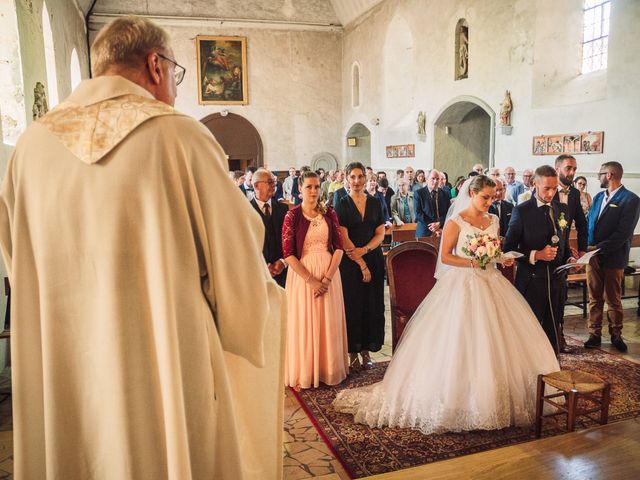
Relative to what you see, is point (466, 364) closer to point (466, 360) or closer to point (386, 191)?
point (466, 360)

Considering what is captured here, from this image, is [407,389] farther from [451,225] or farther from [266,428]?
[266,428]

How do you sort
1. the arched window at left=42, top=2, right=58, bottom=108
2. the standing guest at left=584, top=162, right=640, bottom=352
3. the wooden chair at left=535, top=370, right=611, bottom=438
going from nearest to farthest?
the wooden chair at left=535, top=370, right=611, bottom=438, the standing guest at left=584, top=162, right=640, bottom=352, the arched window at left=42, top=2, right=58, bottom=108

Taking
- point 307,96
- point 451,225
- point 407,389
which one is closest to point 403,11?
point 307,96

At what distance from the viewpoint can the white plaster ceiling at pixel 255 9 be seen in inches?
730

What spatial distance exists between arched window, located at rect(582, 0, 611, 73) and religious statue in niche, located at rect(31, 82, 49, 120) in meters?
9.18

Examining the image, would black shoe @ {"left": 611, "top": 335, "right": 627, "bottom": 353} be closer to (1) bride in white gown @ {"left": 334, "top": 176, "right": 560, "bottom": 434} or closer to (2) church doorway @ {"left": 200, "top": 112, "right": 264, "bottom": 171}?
(1) bride in white gown @ {"left": 334, "top": 176, "right": 560, "bottom": 434}

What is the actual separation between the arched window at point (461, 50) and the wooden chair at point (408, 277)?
9.85 metres

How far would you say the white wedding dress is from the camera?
364 centimetres

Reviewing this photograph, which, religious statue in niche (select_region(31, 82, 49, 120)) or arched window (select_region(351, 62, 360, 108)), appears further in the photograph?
arched window (select_region(351, 62, 360, 108))

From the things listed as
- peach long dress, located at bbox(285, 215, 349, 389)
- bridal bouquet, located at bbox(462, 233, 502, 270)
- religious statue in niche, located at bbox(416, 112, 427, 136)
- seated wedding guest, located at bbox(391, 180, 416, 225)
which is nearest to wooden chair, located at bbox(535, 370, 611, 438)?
bridal bouquet, located at bbox(462, 233, 502, 270)

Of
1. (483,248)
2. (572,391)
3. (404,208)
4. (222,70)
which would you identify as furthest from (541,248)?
(222,70)

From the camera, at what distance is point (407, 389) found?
3807 mm

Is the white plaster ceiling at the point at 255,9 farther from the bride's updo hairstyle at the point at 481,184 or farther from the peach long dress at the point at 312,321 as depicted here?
the bride's updo hairstyle at the point at 481,184

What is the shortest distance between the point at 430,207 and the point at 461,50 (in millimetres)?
6396
